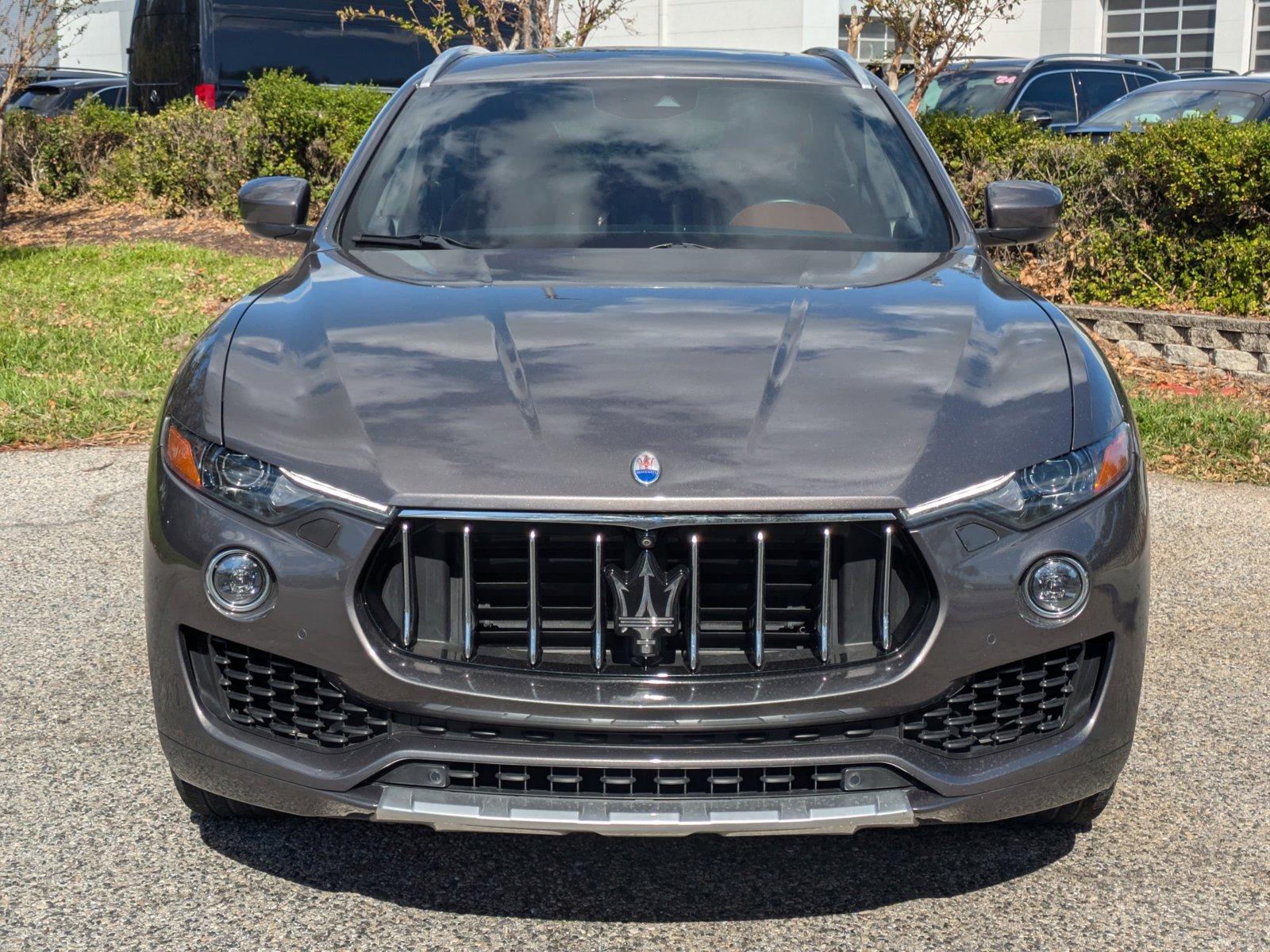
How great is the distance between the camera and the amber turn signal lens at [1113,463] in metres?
2.92

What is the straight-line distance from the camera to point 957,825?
11.4 feet

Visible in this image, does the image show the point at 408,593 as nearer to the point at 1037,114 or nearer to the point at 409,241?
the point at 409,241

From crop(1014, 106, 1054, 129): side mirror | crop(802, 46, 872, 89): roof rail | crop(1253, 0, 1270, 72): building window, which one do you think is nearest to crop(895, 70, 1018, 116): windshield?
crop(1014, 106, 1054, 129): side mirror

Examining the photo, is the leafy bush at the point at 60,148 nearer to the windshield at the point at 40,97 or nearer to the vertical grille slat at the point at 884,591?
the windshield at the point at 40,97

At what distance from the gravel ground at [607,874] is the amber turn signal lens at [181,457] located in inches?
34.0

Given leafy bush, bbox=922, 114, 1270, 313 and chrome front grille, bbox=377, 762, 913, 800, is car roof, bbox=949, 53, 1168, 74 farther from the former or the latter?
chrome front grille, bbox=377, 762, 913, 800

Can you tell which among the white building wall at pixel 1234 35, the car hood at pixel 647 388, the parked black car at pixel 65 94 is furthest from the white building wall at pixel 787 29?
the car hood at pixel 647 388

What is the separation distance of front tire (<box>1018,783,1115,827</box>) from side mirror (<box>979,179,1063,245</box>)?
174cm

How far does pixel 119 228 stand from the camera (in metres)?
14.0

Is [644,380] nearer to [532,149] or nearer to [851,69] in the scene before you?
[532,149]

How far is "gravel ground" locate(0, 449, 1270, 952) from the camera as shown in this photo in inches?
118

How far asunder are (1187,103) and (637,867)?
10861 mm

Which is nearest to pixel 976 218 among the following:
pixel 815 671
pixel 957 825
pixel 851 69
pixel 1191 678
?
pixel 851 69

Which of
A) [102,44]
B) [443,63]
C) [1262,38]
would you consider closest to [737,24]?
[1262,38]
